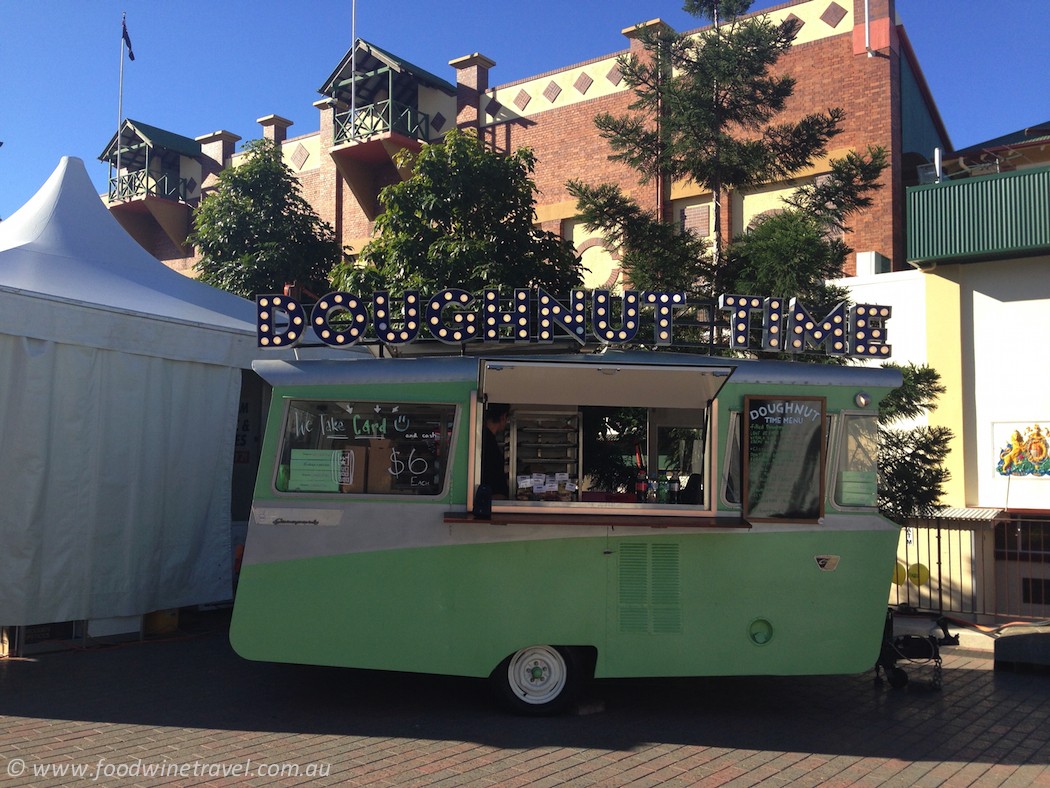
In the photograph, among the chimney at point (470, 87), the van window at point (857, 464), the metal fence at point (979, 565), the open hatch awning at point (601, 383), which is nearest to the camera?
the open hatch awning at point (601, 383)

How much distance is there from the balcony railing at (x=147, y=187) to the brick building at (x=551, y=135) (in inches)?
2.2

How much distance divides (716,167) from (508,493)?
731cm

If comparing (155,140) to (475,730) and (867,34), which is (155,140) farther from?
(475,730)

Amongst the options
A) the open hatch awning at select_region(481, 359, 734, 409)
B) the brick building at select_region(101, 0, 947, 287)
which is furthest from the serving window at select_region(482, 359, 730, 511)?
the brick building at select_region(101, 0, 947, 287)

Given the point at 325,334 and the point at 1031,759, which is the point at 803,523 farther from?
the point at 325,334

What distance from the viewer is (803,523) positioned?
22.6 ft

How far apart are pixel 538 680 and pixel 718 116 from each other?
8771 millimetres

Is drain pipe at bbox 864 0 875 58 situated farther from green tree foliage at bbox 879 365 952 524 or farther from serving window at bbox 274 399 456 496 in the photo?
serving window at bbox 274 399 456 496

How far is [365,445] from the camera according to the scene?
6969mm

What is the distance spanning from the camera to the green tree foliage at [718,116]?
12414mm

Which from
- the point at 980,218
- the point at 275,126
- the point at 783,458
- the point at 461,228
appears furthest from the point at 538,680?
the point at 275,126

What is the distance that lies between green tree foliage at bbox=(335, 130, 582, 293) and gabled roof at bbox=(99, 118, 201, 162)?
63.0ft

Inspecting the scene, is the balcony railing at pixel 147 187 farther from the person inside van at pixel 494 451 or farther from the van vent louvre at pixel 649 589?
the van vent louvre at pixel 649 589

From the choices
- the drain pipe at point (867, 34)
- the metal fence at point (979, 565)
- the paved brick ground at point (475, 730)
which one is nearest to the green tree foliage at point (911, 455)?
the metal fence at point (979, 565)
